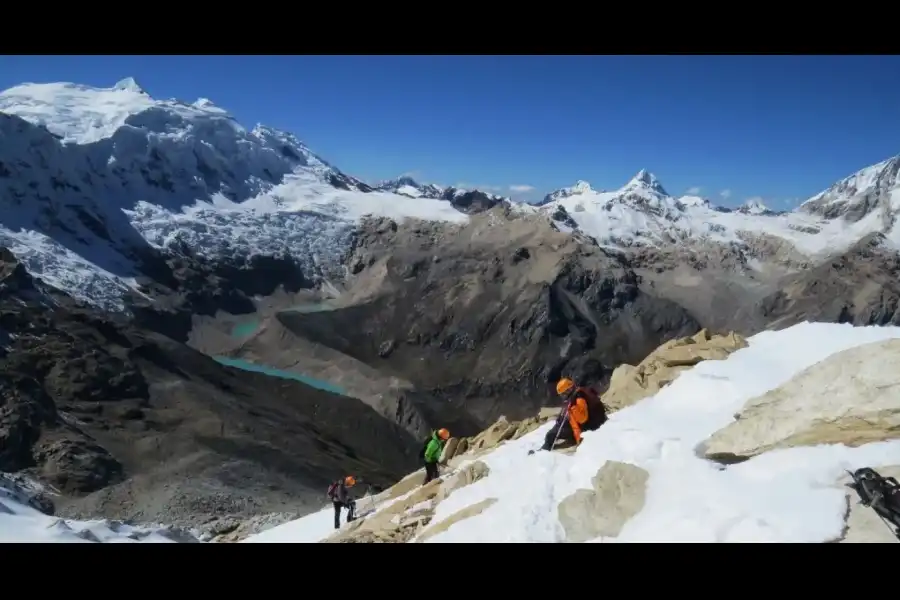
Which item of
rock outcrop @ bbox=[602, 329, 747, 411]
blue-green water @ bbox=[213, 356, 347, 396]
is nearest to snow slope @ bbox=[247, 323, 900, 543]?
rock outcrop @ bbox=[602, 329, 747, 411]

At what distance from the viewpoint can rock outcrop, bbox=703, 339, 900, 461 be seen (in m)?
12.1

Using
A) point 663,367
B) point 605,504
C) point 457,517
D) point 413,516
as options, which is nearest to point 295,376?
point 663,367

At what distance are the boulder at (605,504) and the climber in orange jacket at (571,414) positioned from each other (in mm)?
3784

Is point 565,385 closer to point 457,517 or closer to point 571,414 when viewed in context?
point 571,414

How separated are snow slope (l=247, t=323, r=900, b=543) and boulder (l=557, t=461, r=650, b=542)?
0.21 metres

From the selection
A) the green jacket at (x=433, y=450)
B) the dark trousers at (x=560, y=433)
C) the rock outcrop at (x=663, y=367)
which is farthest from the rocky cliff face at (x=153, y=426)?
the dark trousers at (x=560, y=433)

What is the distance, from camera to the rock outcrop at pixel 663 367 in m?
23.1

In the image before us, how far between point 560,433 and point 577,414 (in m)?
1.52

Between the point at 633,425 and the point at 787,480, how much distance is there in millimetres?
5764

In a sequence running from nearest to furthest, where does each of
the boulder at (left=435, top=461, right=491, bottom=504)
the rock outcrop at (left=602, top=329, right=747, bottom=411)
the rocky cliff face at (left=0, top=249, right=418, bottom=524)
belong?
the boulder at (left=435, top=461, right=491, bottom=504)
the rock outcrop at (left=602, top=329, right=747, bottom=411)
the rocky cliff face at (left=0, top=249, right=418, bottom=524)

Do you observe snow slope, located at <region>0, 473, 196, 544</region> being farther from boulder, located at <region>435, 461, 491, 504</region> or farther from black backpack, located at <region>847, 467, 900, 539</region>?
black backpack, located at <region>847, 467, 900, 539</region>

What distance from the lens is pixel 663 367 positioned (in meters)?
25.1

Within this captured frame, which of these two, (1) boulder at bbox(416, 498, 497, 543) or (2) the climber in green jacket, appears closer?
(1) boulder at bbox(416, 498, 497, 543)

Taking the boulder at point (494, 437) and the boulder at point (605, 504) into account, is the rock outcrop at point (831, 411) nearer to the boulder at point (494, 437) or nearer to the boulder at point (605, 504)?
the boulder at point (605, 504)
